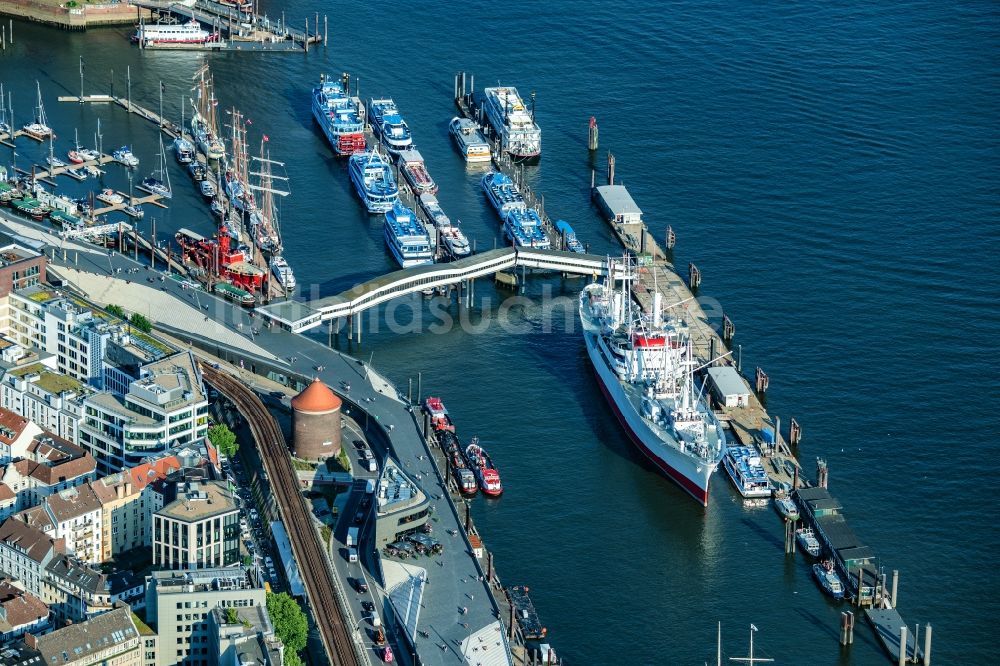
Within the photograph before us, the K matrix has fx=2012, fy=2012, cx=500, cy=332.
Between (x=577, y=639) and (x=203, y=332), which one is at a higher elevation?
(x=203, y=332)

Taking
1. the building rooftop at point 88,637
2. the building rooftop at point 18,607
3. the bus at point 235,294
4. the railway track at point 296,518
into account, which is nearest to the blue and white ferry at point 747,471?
the railway track at point 296,518

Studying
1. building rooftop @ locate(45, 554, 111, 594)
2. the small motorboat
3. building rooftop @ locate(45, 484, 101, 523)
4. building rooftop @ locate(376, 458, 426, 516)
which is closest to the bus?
building rooftop @ locate(376, 458, 426, 516)

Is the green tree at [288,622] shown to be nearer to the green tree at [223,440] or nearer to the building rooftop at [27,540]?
the building rooftop at [27,540]

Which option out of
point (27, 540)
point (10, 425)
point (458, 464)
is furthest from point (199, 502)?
point (458, 464)

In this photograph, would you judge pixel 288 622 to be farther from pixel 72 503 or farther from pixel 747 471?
pixel 747 471

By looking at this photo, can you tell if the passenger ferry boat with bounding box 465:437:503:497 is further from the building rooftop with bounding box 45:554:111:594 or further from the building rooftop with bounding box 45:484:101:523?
the building rooftop with bounding box 45:554:111:594

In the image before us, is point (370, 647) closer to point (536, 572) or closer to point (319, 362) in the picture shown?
point (536, 572)

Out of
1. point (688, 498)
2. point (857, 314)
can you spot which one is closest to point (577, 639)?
point (688, 498)
